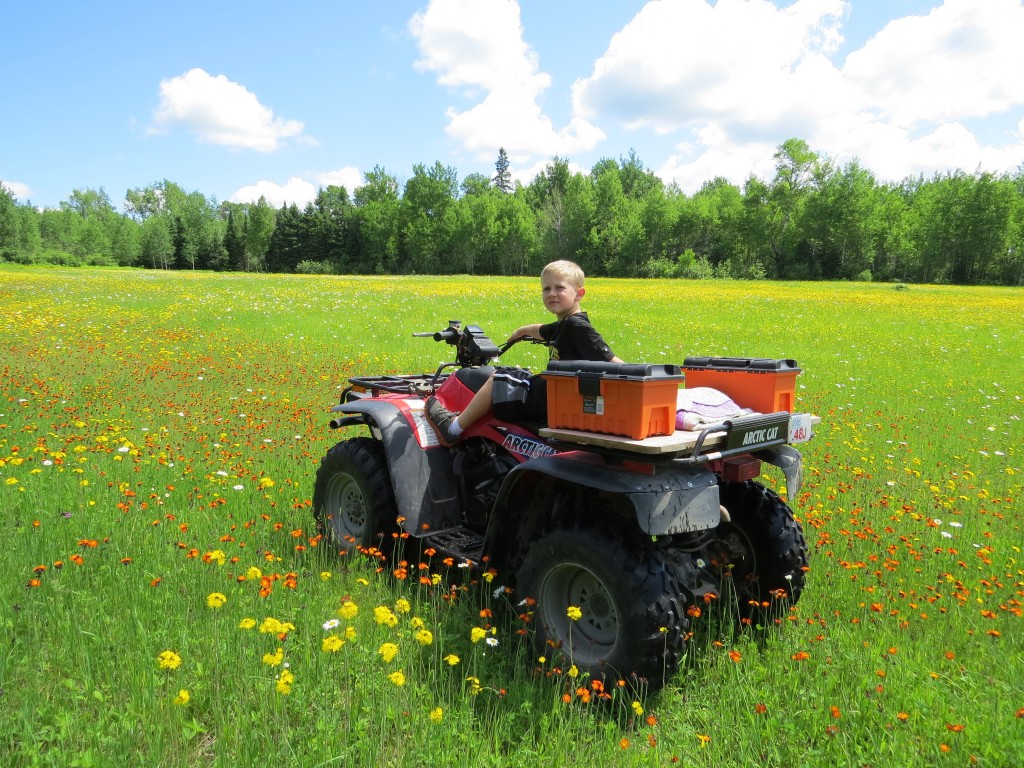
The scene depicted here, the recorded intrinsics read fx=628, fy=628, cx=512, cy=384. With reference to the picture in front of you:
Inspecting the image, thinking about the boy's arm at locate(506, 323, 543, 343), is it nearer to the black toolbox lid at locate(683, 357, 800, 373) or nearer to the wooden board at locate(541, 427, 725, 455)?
the black toolbox lid at locate(683, 357, 800, 373)

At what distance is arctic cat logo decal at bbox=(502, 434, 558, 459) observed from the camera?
10.8 feet

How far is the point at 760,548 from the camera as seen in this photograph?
10.8 feet

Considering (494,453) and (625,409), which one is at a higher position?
(625,409)

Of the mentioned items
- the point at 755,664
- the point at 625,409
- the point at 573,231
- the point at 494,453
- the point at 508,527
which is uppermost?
the point at 573,231

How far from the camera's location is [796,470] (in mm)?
3121

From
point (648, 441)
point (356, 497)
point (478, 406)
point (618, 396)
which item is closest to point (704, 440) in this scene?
point (648, 441)

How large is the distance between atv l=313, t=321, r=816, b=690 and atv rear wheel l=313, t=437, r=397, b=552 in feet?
0.03

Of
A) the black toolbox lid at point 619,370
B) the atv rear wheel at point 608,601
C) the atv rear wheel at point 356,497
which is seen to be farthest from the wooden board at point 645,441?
the atv rear wheel at point 356,497

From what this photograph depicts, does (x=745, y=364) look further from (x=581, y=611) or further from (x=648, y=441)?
(x=581, y=611)

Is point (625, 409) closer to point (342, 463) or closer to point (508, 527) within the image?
point (508, 527)

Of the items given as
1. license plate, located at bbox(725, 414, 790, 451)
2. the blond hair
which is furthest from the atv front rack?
license plate, located at bbox(725, 414, 790, 451)

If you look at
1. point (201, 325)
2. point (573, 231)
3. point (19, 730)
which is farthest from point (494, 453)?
point (573, 231)

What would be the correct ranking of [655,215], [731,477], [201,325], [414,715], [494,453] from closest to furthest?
[414,715] → [731,477] → [494,453] → [201,325] → [655,215]

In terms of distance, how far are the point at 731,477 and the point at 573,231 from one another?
67282 millimetres
